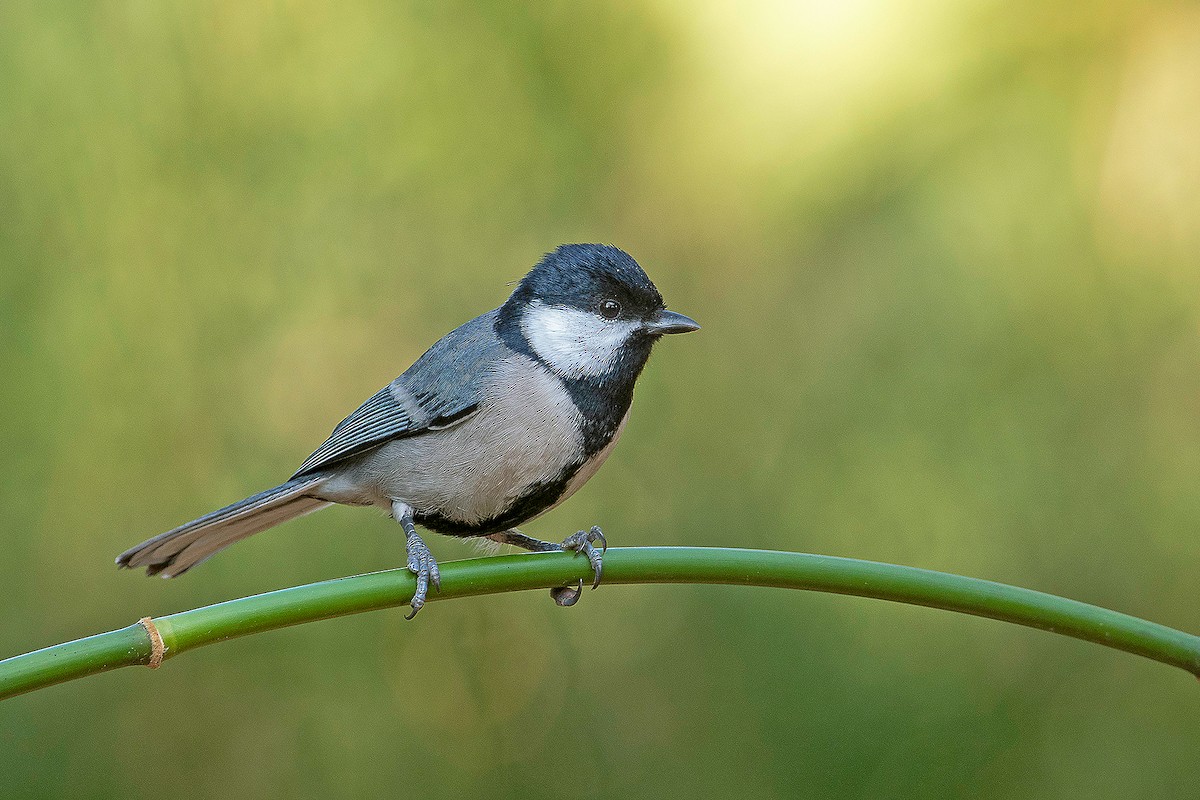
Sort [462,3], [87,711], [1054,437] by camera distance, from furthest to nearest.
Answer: [462,3], [1054,437], [87,711]

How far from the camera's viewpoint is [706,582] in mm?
1832

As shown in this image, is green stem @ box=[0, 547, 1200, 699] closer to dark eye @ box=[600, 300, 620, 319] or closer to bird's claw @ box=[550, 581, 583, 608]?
bird's claw @ box=[550, 581, 583, 608]

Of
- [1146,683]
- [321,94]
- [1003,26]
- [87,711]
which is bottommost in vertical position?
[1146,683]

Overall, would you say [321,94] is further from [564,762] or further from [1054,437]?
[1054,437]

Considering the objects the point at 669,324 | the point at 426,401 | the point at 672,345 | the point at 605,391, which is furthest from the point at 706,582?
the point at 672,345

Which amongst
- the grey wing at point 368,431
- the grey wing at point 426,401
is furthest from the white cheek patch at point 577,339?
the grey wing at point 368,431

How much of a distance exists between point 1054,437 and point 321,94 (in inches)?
127

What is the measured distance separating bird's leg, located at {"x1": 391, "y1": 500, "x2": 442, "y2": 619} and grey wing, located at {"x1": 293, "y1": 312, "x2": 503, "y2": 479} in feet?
0.59

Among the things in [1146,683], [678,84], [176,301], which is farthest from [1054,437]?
[176,301]

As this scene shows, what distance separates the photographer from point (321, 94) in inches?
187

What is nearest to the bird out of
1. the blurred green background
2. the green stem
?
the green stem

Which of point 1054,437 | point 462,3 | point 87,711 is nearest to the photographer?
Result: point 87,711

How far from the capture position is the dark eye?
110 inches

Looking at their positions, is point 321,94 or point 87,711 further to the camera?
point 321,94
